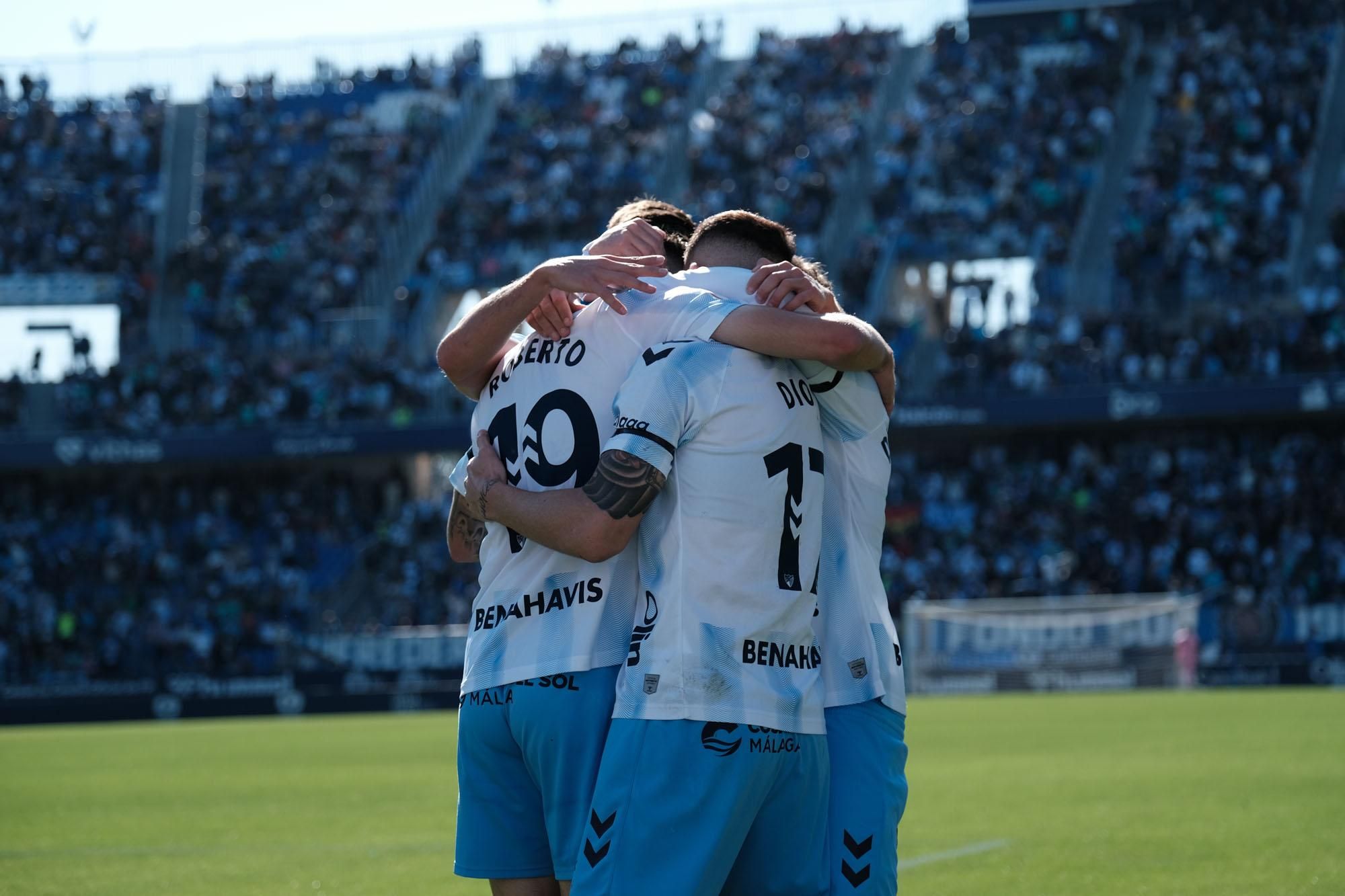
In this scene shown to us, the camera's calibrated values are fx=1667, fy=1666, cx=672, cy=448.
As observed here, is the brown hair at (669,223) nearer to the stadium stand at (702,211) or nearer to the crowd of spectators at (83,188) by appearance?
the stadium stand at (702,211)

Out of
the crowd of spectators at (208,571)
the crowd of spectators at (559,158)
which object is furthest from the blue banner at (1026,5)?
the crowd of spectators at (208,571)

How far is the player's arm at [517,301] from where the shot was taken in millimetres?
4055

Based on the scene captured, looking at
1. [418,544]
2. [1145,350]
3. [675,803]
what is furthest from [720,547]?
[418,544]

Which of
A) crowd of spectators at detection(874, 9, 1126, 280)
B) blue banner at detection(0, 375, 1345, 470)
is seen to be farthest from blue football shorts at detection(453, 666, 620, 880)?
crowd of spectators at detection(874, 9, 1126, 280)

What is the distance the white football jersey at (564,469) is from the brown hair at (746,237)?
0.16 meters

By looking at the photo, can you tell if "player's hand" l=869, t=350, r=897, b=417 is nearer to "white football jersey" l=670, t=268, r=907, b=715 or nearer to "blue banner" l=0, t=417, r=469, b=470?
"white football jersey" l=670, t=268, r=907, b=715

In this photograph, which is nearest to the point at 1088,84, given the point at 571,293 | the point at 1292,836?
the point at 1292,836

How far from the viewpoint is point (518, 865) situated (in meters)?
4.12

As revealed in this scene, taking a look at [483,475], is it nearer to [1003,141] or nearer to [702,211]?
[702,211]

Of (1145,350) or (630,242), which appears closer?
(630,242)

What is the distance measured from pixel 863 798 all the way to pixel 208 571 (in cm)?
3230

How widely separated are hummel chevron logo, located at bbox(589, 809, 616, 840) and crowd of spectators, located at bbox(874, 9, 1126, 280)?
30889 millimetres

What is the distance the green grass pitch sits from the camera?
8039mm

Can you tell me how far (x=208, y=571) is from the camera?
114ft
